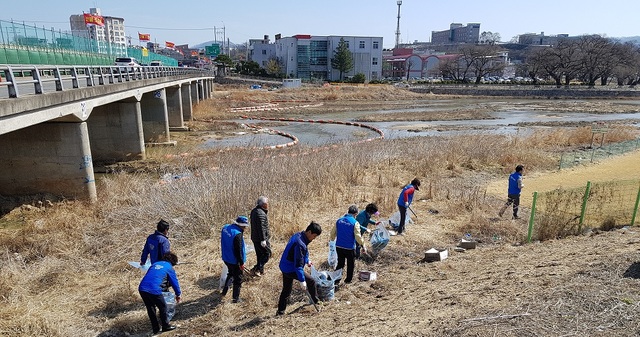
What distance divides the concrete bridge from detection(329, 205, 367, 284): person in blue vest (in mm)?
8774

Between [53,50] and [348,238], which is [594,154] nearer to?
[348,238]

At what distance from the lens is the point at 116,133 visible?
22.8 metres

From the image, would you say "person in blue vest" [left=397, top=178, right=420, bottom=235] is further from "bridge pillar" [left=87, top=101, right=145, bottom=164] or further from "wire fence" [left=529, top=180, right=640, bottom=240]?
"bridge pillar" [left=87, top=101, right=145, bottom=164]

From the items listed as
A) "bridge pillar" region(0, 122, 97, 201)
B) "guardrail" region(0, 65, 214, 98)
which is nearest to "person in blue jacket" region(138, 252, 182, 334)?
"guardrail" region(0, 65, 214, 98)

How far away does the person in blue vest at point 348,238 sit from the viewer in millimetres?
7215

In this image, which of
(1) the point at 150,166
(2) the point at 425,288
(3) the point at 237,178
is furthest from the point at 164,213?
(1) the point at 150,166

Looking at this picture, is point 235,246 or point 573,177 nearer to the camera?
point 235,246

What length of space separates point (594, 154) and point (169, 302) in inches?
872

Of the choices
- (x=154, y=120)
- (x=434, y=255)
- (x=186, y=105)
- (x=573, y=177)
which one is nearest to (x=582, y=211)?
(x=434, y=255)

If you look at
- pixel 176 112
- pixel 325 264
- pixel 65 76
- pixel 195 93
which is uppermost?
pixel 65 76

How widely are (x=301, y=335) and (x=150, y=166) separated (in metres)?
17.3

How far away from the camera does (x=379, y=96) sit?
6938 centimetres

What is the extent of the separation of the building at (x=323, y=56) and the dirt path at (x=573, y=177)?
80325mm

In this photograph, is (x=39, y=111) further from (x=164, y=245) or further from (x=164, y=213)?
(x=164, y=245)
